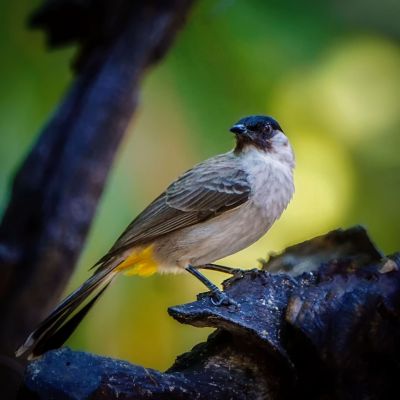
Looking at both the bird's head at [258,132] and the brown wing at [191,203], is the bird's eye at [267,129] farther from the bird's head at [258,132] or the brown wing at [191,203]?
the brown wing at [191,203]

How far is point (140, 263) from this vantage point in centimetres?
251

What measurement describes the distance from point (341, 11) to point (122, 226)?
1307 millimetres

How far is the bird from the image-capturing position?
7.98 feet

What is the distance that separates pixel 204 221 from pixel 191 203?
81 mm

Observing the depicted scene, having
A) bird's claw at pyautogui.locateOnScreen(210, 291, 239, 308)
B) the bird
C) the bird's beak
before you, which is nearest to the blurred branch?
the bird

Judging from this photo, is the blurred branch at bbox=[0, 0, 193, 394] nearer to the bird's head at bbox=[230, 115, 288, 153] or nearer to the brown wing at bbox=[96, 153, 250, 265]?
the brown wing at bbox=[96, 153, 250, 265]

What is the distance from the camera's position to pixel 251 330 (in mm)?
1645

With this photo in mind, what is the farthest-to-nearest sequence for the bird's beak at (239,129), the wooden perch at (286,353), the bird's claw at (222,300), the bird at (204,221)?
the bird's beak at (239,129) < the bird at (204,221) < the bird's claw at (222,300) < the wooden perch at (286,353)

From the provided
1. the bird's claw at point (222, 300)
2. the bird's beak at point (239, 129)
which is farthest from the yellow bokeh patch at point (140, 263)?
the bird's claw at point (222, 300)

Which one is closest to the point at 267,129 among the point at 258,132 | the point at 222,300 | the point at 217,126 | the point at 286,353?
the point at 258,132

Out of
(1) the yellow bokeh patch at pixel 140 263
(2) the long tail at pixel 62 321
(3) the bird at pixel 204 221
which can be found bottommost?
(2) the long tail at pixel 62 321

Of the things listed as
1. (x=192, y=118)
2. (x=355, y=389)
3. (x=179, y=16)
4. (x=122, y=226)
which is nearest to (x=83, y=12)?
(x=179, y=16)

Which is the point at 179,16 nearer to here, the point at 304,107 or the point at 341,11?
the point at 304,107

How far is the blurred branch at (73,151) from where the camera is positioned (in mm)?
2617
